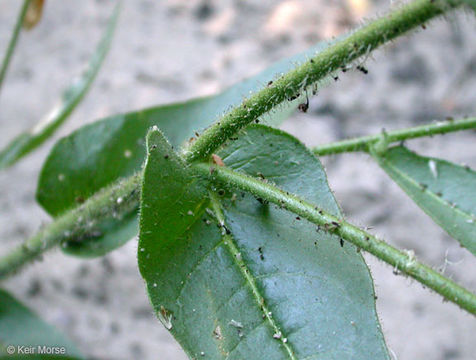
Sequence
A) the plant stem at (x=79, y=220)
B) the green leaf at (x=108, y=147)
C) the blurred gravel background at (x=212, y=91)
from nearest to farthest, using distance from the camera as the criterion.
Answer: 1. the plant stem at (x=79, y=220)
2. the green leaf at (x=108, y=147)
3. the blurred gravel background at (x=212, y=91)

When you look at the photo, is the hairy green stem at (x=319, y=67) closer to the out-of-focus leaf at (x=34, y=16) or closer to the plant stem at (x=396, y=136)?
the plant stem at (x=396, y=136)

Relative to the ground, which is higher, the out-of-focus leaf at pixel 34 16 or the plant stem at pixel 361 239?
the out-of-focus leaf at pixel 34 16

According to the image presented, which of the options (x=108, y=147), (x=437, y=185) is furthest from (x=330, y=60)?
(x=108, y=147)

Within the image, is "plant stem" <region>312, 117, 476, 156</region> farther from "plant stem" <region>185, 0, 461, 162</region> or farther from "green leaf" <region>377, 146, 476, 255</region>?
"plant stem" <region>185, 0, 461, 162</region>

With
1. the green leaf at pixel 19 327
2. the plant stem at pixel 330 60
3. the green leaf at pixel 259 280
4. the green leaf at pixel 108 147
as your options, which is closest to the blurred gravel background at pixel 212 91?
the green leaf at pixel 19 327

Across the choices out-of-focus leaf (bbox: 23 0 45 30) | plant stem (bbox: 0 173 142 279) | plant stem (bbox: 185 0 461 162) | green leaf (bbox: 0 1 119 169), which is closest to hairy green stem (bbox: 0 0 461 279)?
plant stem (bbox: 185 0 461 162)

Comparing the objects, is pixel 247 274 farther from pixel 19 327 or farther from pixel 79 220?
pixel 19 327

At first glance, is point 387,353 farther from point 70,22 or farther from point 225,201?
point 70,22
